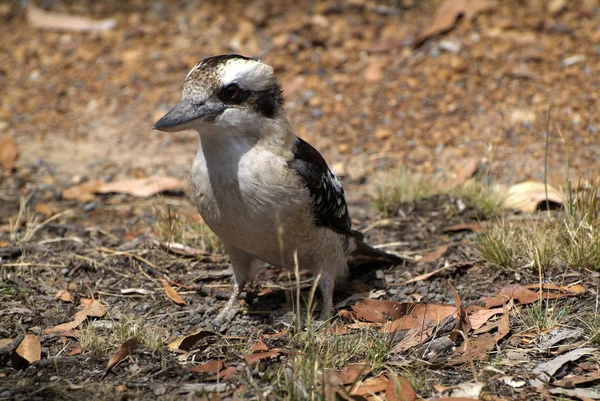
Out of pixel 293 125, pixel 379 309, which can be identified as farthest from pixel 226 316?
pixel 293 125

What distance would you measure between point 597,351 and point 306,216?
77.0 inches

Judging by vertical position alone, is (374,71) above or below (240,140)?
below

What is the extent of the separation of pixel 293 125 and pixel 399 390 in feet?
18.5

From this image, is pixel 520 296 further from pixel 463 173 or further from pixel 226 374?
pixel 463 173

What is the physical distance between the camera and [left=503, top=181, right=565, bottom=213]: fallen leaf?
21.3 ft

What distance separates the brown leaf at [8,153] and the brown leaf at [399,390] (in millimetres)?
5916

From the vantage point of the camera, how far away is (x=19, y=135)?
9.19 meters

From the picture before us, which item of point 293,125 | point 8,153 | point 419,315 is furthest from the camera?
point 293,125

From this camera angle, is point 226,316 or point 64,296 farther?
point 64,296

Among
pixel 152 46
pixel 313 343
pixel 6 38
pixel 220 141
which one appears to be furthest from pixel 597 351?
pixel 6 38

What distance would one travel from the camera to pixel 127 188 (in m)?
7.73

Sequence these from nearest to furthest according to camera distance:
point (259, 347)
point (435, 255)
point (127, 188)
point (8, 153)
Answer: point (259, 347) < point (435, 255) < point (127, 188) < point (8, 153)

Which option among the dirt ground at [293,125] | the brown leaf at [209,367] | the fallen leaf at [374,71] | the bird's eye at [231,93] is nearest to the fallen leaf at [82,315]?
the dirt ground at [293,125]

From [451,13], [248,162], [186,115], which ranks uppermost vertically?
[186,115]
